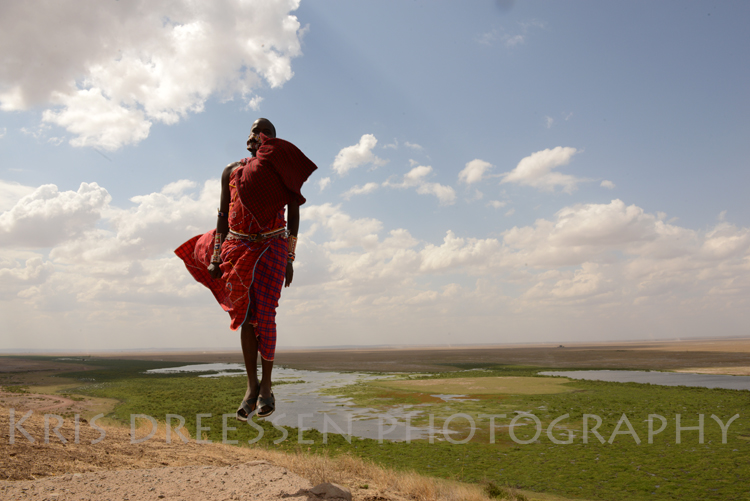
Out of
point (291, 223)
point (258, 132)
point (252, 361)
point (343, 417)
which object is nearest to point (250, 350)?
point (252, 361)

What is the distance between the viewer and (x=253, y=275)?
3859mm

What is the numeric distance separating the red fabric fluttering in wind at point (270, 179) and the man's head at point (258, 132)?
0.21 m

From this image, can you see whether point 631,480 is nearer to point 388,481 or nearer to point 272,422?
point 388,481

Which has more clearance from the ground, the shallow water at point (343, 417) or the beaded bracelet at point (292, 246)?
the beaded bracelet at point (292, 246)

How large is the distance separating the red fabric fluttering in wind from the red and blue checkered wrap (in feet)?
0.33

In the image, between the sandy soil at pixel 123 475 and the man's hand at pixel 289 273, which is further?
the sandy soil at pixel 123 475

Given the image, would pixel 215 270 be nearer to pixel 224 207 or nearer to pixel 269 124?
pixel 224 207

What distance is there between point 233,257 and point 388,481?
8.02 metres

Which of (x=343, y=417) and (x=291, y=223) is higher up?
(x=291, y=223)

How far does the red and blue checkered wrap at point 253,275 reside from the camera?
3822mm

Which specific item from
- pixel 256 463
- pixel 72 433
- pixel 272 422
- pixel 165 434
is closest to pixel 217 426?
pixel 272 422

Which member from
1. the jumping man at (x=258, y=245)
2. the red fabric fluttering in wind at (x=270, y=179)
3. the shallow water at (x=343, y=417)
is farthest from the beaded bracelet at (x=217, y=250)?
the shallow water at (x=343, y=417)

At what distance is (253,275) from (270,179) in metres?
0.84

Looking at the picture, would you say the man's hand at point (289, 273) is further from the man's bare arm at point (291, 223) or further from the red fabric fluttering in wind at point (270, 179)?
the red fabric fluttering in wind at point (270, 179)
